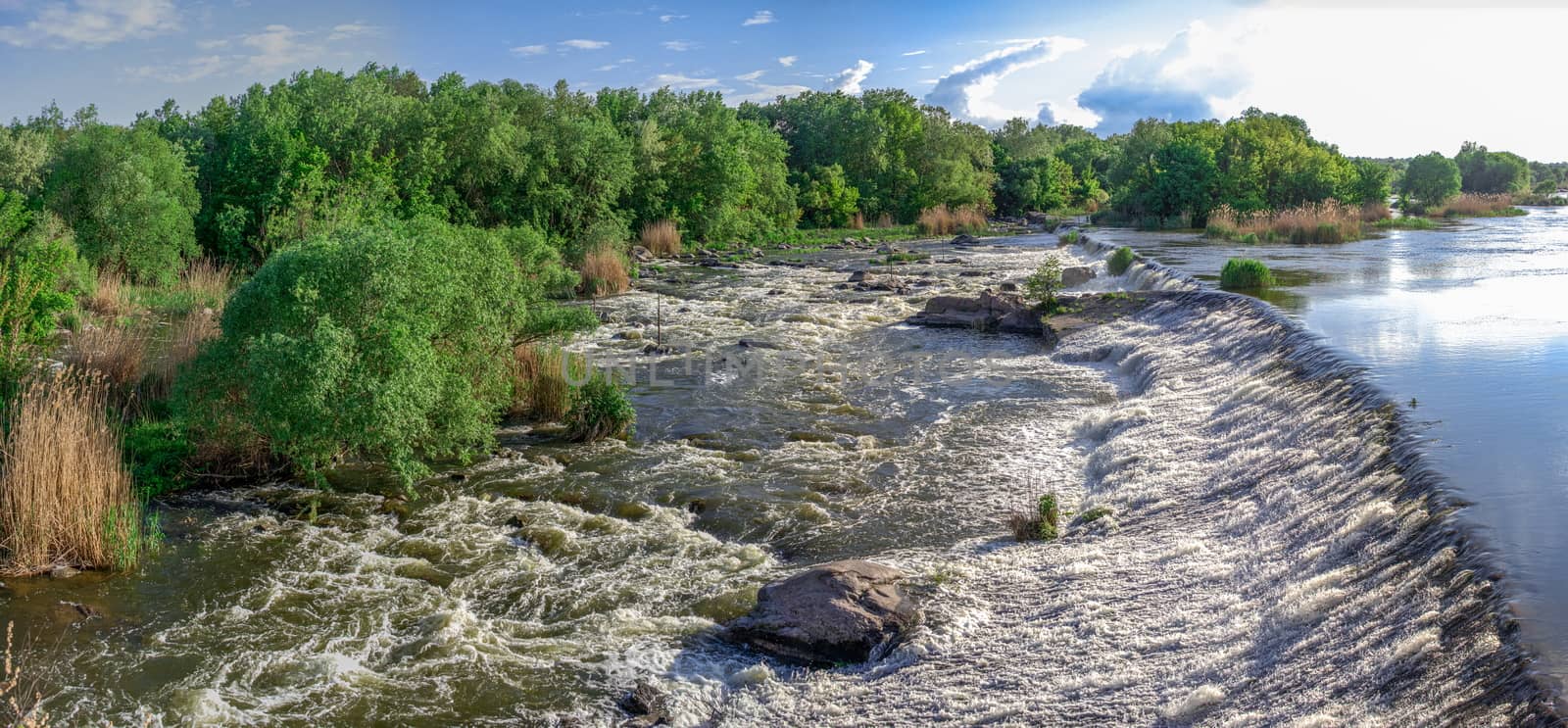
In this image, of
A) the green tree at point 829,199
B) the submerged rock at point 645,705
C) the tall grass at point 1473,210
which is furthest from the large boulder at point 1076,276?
the tall grass at point 1473,210

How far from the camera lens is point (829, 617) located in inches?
330

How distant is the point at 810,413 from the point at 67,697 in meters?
10.8

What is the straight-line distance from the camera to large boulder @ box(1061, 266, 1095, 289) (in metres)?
31.3

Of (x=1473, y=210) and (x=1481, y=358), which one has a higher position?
(x=1473, y=210)

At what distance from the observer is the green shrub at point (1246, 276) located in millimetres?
24078

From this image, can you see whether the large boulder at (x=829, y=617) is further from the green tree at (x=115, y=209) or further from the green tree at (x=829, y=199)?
the green tree at (x=829, y=199)

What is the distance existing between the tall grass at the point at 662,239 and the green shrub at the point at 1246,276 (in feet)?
80.6

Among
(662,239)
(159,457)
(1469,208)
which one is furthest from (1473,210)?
(159,457)

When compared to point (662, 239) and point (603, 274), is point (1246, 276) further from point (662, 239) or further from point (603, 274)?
point (662, 239)

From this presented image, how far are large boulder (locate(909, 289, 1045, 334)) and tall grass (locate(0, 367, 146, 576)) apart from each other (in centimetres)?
1889

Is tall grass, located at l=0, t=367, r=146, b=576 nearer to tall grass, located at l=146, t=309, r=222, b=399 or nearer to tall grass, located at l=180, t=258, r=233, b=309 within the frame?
tall grass, located at l=146, t=309, r=222, b=399

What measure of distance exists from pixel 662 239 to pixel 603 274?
12814 mm

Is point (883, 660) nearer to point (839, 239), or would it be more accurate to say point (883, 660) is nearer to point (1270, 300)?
point (1270, 300)

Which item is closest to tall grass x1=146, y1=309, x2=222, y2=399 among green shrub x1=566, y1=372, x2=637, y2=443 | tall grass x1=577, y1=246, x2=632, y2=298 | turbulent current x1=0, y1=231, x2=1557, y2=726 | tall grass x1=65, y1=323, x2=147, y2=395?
tall grass x1=65, y1=323, x2=147, y2=395
